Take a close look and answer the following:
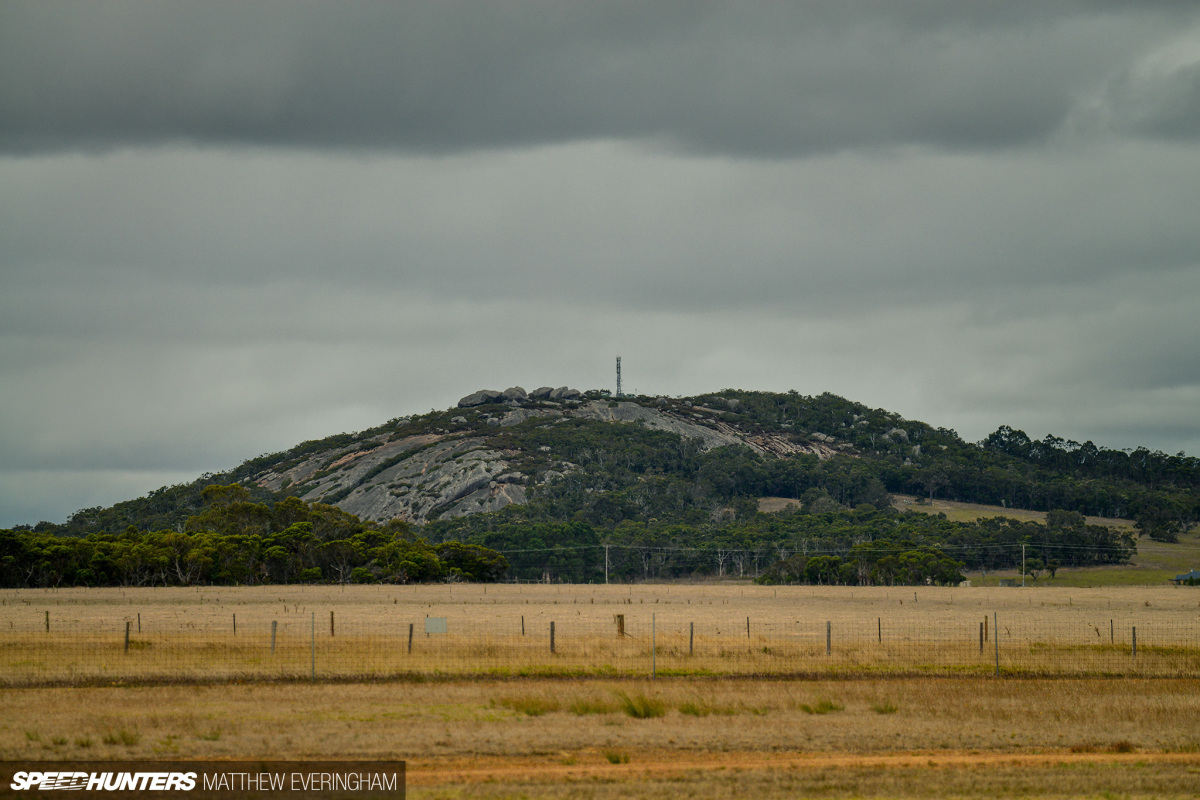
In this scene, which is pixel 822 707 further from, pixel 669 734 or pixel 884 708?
pixel 669 734

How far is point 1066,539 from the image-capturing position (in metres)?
163

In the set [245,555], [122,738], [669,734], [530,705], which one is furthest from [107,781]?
[245,555]

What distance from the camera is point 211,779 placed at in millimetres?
18953

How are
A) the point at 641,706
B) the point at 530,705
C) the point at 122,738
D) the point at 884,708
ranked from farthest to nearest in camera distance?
the point at 884,708, the point at 530,705, the point at 641,706, the point at 122,738

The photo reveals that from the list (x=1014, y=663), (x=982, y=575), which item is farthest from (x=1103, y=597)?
(x=1014, y=663)

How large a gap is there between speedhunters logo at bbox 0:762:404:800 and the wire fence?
36.3 ft

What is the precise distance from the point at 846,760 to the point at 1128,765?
206 inches

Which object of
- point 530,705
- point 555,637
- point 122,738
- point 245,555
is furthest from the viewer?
point 245,555

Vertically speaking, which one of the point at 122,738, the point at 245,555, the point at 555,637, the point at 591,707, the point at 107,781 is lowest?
the point at 555,637

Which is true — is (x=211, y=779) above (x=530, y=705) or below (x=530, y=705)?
above

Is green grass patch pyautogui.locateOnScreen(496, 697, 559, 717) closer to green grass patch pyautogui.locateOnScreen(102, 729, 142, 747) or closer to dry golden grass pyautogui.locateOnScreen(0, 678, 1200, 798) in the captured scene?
dry golden grass pyautogui.locateOnScreen(0, 678, 1200, 798)

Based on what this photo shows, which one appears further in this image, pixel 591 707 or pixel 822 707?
pixel 822 707

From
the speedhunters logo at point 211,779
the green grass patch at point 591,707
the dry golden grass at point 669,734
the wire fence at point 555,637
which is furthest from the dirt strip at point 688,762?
the wire fence at point 555,637

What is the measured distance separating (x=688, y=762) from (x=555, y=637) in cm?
2679
